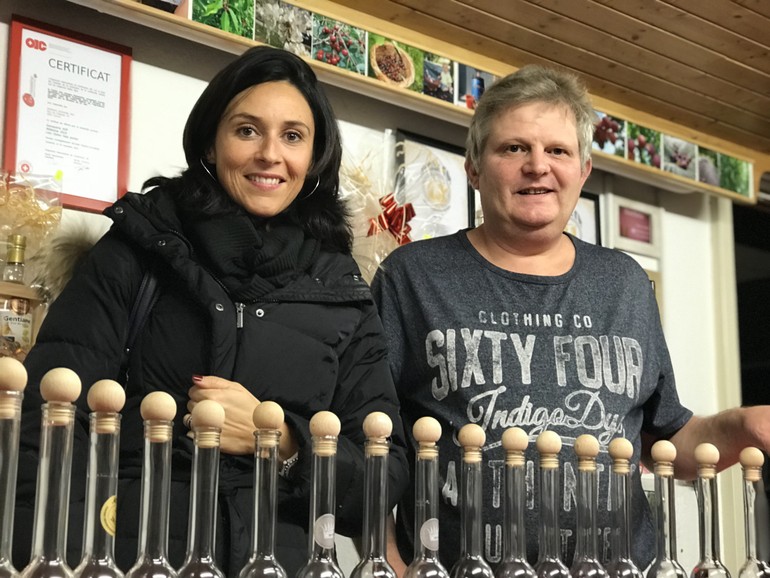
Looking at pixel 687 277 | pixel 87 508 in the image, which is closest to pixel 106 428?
pixel 87 508

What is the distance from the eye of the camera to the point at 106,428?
0.96 metres

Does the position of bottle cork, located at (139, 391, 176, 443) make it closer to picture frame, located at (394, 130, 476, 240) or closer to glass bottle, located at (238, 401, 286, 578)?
glass bottle, located at (238, 401, 286, 578)

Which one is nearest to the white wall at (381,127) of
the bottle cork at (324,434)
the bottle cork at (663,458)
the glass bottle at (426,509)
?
the bottle cork at (663,458)

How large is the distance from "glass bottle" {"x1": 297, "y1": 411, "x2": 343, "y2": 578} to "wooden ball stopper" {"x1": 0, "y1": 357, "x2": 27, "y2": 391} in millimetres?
278

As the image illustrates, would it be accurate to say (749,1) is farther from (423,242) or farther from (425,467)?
(425,467)

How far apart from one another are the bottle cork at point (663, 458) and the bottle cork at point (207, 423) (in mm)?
537

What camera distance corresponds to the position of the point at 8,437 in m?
0.92

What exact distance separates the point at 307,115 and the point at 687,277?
9.16 feet

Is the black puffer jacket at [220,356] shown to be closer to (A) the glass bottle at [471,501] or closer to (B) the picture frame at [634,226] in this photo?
(A) the glass bottle at [471,501]

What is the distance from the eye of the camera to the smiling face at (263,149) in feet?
4.76

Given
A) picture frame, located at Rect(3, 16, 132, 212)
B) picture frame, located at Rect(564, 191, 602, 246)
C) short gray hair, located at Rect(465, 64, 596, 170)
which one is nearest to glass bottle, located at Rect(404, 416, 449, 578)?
short gray hair, located at Rect(465, 64, 596, 170)

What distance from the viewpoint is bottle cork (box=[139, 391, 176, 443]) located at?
967 mm

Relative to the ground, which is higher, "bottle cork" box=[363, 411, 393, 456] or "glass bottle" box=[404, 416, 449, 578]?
"bottle cork" box=[363, 411, 393, 456]

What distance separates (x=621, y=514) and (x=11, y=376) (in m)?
0.68
